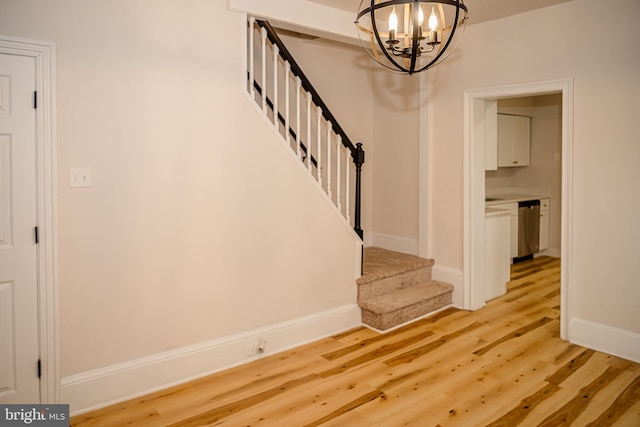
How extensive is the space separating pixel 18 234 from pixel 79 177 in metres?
0.44

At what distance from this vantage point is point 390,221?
5402 mm

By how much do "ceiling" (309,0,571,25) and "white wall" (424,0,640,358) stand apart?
89 millimetres

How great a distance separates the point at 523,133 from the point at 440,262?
10.6 feet

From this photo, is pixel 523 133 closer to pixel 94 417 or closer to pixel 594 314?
pixel 594 314

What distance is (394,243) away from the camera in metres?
5.37

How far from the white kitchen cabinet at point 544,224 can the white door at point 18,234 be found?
640cm

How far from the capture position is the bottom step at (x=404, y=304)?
4000 mm

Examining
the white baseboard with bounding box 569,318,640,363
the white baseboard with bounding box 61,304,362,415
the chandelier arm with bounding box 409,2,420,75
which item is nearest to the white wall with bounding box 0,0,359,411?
the white baseboard with bounding box 61,304,362,415

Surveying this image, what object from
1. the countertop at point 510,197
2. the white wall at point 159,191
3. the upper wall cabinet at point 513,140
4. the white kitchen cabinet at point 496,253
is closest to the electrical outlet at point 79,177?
the white wall at point 159,191

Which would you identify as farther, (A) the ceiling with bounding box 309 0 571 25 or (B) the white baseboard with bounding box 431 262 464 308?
(B) the white baseboard with bounding box 431 262 464 308

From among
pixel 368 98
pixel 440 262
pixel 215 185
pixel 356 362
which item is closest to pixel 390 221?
pixel 440 262

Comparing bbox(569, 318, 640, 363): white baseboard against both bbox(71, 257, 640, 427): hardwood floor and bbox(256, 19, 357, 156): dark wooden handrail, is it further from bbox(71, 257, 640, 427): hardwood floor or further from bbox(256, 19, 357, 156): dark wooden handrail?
bbox(256, 19, 357, 156): dark wooden handrail

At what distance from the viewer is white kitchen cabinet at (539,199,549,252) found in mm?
6785

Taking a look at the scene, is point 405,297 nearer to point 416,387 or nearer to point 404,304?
point 404,304
